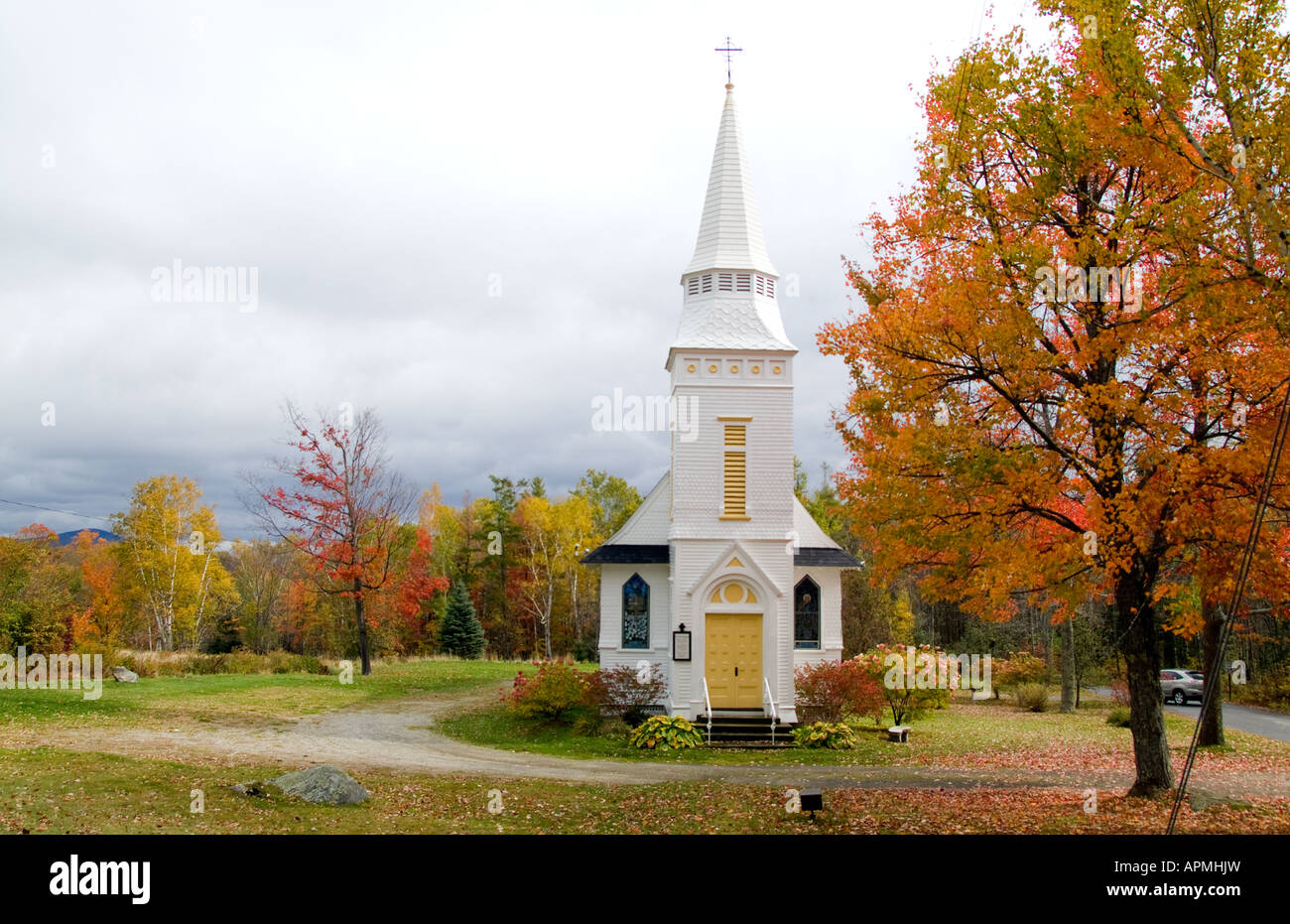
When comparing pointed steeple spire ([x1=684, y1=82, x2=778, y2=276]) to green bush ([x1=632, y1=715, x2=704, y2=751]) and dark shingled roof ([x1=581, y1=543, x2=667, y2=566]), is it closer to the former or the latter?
dark shingled roof ([x1=581, y1=543, x2=667, y2=566])

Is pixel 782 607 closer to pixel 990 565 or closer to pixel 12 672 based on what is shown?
pixel 990 565

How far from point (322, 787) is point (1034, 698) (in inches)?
954

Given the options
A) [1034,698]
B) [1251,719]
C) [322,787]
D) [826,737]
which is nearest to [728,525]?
[826,737]

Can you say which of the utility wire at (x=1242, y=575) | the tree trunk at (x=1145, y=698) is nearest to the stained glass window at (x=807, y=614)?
the tree trunk at (x=1145, y=698)

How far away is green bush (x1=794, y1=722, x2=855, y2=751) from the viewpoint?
63.8 ft

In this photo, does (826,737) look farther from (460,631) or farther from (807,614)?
(460,631)

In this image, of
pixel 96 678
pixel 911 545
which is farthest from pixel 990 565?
pixel 96 678

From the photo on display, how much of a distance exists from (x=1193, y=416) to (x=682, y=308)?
14054 millimetres

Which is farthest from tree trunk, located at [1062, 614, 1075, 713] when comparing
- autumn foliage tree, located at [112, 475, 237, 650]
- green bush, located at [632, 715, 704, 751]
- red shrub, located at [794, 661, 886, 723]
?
autumn foliage tree, located at [112, 475, 237, 650]

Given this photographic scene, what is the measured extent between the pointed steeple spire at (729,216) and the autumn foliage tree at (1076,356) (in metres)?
10.2

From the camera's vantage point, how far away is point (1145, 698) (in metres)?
12.0

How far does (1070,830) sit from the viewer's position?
10.2 meters

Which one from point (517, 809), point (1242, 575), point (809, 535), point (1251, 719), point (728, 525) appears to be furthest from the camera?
point (1251, 719)

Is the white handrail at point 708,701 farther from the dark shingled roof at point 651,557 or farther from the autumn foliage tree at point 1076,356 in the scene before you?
the autumn foliage tree at point 1076,356
